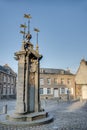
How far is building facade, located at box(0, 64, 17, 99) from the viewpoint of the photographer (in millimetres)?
38344

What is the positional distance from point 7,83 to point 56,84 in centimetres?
1219

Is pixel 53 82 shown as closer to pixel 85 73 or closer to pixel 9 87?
pixel 9 87

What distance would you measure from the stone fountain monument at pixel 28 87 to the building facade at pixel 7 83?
27555 millimetres

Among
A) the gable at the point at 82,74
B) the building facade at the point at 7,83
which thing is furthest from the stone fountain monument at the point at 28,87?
the building facade at the point at 7,83

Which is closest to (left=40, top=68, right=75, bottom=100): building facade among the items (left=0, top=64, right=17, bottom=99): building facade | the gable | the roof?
the roof

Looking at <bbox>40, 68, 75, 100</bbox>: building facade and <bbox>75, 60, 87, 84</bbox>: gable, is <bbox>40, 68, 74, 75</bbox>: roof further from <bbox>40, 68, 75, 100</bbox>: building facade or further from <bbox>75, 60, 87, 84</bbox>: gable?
<bbox>75, 60, 87, 84</bbox>: gable

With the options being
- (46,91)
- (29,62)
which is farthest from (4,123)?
(46,91)

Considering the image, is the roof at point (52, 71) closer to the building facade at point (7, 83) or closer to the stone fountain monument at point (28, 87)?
the building facade at point (7, 83)

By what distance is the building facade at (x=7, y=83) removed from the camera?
38.3 meters

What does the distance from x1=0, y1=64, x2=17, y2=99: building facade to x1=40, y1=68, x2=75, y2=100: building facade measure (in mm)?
8699

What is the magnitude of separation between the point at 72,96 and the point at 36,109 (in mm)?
31977

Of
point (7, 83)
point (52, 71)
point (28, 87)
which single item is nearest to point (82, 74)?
point (28, 87)

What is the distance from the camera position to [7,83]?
41.5 m

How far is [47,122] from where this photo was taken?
31.6 feet
